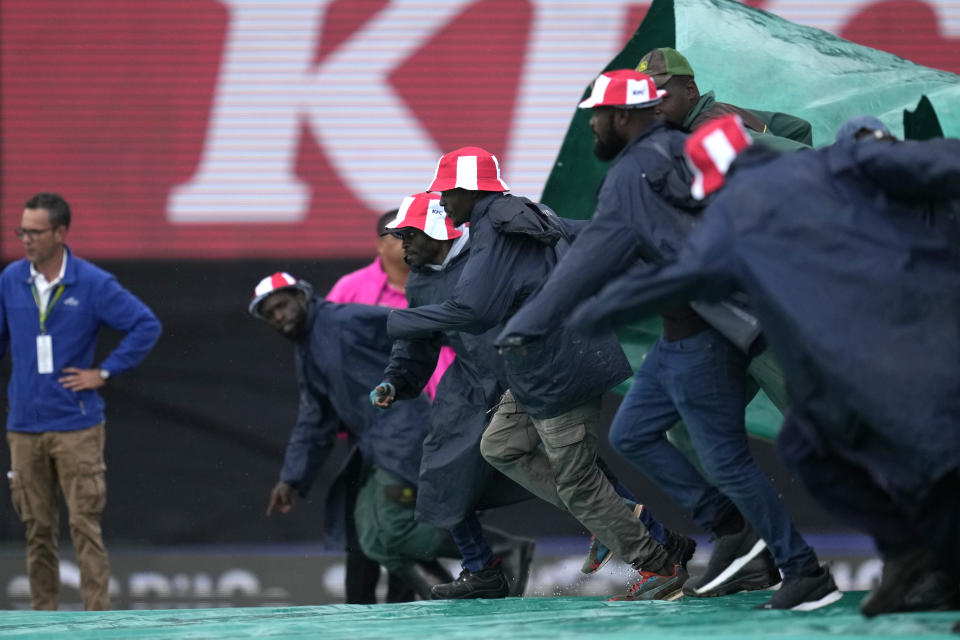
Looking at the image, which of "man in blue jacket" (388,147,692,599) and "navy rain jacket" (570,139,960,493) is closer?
"navy rain jacket" (570,139,960,493)

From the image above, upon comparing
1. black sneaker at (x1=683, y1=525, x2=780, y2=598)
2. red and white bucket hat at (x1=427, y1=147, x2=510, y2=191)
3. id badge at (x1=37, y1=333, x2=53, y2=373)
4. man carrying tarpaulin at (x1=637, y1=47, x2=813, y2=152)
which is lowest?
black sneaker at (x1=683, y1=525, x2=780, y2=598)

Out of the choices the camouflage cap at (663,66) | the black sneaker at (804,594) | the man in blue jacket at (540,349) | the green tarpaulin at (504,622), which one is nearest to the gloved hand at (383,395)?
the man in blue jacket at (540,349)

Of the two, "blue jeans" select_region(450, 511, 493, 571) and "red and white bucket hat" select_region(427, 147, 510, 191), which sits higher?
"red and white bucket hat" select_region(427, 147, 510, 191)

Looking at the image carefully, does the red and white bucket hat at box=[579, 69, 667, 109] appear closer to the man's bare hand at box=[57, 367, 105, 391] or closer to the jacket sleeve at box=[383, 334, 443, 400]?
the jacket sleeve at box=[383, 334, 443, 400]

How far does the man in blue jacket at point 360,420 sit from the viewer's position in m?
6.77

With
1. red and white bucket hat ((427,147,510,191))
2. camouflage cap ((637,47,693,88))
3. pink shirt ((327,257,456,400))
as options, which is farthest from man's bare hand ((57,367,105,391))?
camouflage cap ((637,47,693,88))

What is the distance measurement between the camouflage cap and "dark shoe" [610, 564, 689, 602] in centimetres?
172

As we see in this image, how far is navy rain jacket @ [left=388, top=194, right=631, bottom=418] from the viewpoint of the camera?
16.8 ft

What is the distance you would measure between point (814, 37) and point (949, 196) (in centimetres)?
311

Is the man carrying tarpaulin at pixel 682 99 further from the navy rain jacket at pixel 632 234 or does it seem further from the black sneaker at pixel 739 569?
the black sneaker at pixel 739 569

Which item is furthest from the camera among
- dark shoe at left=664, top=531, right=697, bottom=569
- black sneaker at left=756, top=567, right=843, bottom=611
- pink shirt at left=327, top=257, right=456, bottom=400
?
pink shirt at left=327, top=257, right=456, bottom=400

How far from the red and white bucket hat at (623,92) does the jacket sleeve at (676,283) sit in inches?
42.9

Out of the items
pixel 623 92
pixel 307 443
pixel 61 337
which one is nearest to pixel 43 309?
pixel 61 337

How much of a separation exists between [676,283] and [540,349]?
1607mm
